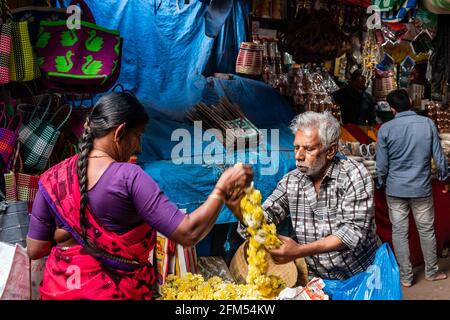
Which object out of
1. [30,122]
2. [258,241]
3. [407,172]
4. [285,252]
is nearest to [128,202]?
[258,241]

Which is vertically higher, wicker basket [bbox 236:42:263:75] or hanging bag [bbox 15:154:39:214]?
wicker basket [bbox 236:42:263:75]

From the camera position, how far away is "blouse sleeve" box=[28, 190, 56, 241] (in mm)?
1752

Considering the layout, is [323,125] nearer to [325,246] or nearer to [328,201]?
[328,201]

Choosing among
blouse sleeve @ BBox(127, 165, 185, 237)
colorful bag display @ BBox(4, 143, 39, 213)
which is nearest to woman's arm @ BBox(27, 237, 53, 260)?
blouse sleeve @ BBox(127, 165, 185, 237)

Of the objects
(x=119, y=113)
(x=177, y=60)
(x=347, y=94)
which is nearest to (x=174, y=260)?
(x=119, y=113)

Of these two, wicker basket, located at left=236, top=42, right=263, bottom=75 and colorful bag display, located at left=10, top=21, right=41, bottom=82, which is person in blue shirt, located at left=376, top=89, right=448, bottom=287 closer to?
wicker basket, located at left=236, top=42, right=263, bottom=75

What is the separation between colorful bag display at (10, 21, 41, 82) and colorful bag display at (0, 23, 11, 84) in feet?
0.10

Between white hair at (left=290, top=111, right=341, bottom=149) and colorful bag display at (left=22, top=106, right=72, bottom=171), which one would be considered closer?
white hair at (left=290, top=111, right=341, bottom=149)

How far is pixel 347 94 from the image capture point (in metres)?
6.35

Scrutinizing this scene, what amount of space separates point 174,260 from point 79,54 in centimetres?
146

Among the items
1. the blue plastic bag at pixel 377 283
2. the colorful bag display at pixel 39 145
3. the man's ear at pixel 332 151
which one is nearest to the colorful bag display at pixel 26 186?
the colorful bag display at pixel 39 145

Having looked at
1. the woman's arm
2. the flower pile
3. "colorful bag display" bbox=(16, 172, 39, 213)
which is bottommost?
the flower pile

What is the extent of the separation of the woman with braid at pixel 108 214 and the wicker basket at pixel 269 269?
1034mm
